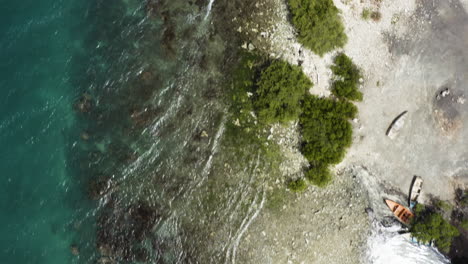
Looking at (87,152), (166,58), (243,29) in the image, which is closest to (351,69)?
(243,29)

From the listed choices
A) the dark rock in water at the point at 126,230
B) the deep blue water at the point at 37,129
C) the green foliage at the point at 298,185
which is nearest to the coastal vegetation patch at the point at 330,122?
the green foliage at the point at 298,185

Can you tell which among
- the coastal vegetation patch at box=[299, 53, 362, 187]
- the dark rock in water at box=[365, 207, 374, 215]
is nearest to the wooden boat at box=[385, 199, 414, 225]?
the dark rock in water at box=[365, 207, 374, 215]

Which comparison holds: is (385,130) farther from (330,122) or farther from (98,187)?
(98,187)

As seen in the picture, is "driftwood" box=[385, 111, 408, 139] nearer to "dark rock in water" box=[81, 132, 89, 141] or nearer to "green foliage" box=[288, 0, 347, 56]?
"green foliage" box=[288, 0, 347, 56]

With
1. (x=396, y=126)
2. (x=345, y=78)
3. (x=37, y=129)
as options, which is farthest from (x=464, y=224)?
(x=37, y=129)

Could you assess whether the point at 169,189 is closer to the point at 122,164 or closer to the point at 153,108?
the point at 122,164

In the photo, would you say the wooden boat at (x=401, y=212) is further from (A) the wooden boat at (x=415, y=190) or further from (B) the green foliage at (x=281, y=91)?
(B) the green foliage at (x=281, y=91)
